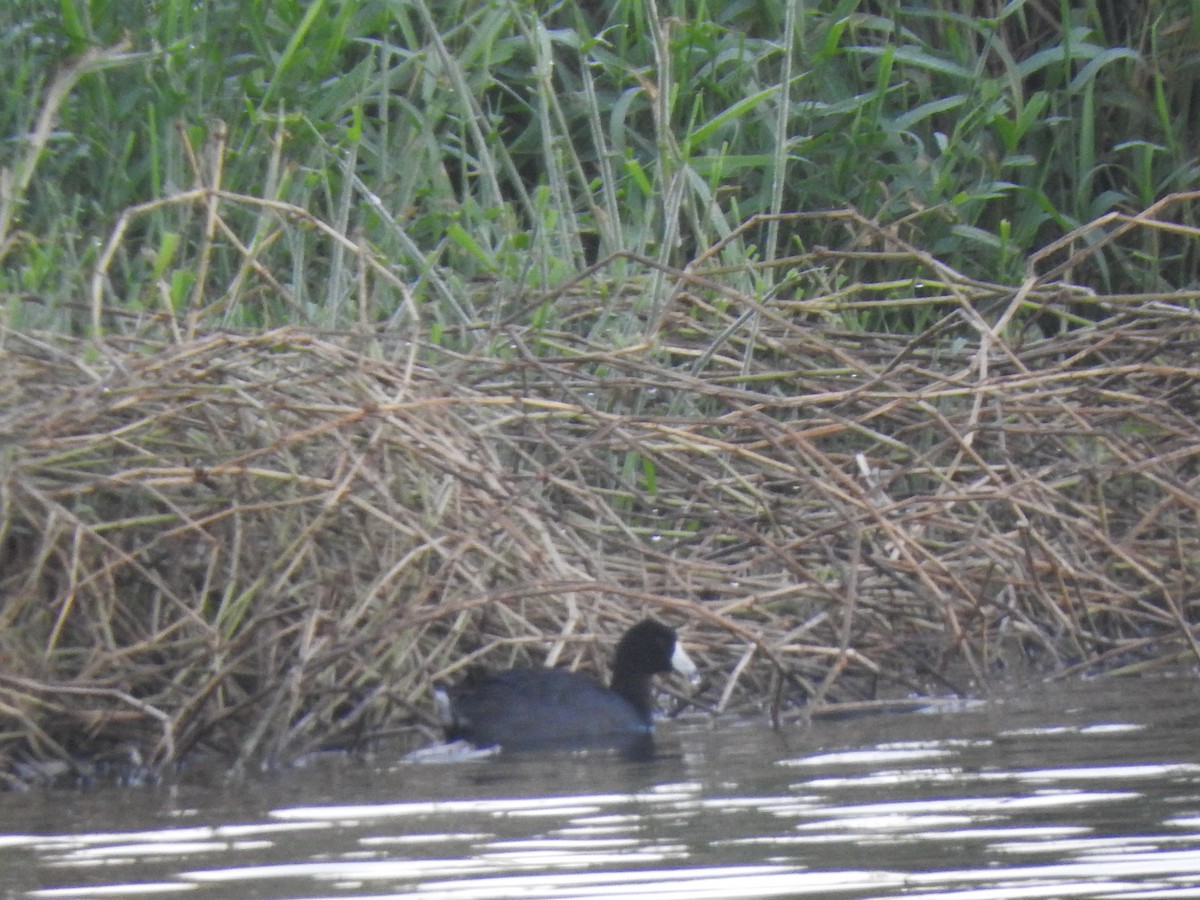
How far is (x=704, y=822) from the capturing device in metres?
4.31

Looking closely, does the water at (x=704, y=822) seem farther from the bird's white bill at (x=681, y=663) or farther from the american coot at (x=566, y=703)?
the bird's white bill at (x=681, y=663)

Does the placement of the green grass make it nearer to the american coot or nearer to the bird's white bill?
the american coot

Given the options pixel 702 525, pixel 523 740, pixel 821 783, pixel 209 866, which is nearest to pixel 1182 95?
pixel 702 525

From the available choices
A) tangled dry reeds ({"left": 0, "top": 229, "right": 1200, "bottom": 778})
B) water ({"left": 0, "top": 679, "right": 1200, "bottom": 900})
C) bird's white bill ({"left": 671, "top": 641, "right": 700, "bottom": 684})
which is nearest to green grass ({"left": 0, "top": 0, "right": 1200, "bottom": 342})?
tangled dry reeds ({"left": 0, "top": 229, "right": 1200, "bottom": 778})

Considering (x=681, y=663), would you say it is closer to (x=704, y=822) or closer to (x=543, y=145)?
(x=704, y=822)

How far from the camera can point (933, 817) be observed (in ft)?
13.9

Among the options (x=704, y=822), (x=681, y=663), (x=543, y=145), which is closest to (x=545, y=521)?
(x=681, y=663)

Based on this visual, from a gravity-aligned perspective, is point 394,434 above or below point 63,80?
below

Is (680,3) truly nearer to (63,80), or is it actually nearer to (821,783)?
(63,80)

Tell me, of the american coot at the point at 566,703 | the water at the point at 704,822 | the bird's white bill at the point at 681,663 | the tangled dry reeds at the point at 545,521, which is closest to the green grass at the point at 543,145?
the tangled dry reeds at the point at 545,521

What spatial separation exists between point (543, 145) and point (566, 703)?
2.53 meters

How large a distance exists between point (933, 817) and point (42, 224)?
3.99 m

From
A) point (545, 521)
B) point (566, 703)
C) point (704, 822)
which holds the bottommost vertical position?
point (704, 822)

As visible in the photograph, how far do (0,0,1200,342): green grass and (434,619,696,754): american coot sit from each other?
967 millimetres
